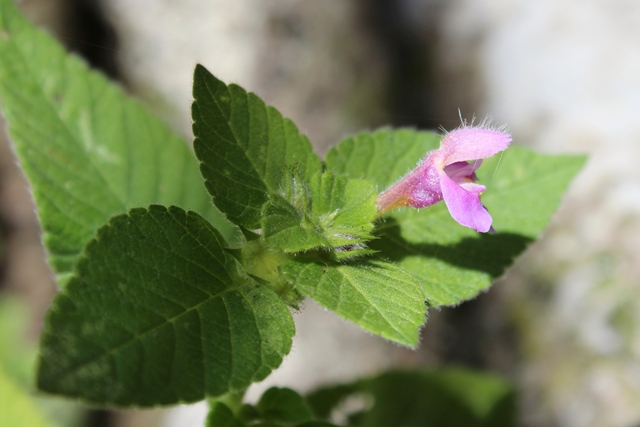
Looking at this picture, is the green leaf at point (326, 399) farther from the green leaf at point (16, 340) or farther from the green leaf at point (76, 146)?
the green leaf at point (16, 340)

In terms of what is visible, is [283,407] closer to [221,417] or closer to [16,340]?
[221,417]

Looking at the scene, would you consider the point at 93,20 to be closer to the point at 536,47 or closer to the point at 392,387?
the point at 536,47

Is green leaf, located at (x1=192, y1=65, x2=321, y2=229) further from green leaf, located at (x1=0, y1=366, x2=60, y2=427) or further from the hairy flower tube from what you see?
green leaf, located at (x1=0, y1=366, x2=60, y2=427)

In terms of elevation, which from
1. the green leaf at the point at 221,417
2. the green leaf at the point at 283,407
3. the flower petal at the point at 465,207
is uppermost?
the flower petal at the point at 465,207

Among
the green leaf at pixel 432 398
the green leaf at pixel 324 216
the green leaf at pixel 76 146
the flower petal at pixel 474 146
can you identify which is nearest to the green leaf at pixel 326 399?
the green leaf at pixel 432 398

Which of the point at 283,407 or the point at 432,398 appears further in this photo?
the point at 432,398

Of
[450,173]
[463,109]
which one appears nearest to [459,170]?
[450,173]

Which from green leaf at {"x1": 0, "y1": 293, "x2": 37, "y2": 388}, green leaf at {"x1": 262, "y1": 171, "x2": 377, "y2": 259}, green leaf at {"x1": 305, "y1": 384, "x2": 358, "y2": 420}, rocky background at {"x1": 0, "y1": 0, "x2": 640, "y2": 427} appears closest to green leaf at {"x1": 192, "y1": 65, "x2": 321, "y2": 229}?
green leaf at {"x1": 262, "y1": 171, "x2": 377, "y2": 259}
